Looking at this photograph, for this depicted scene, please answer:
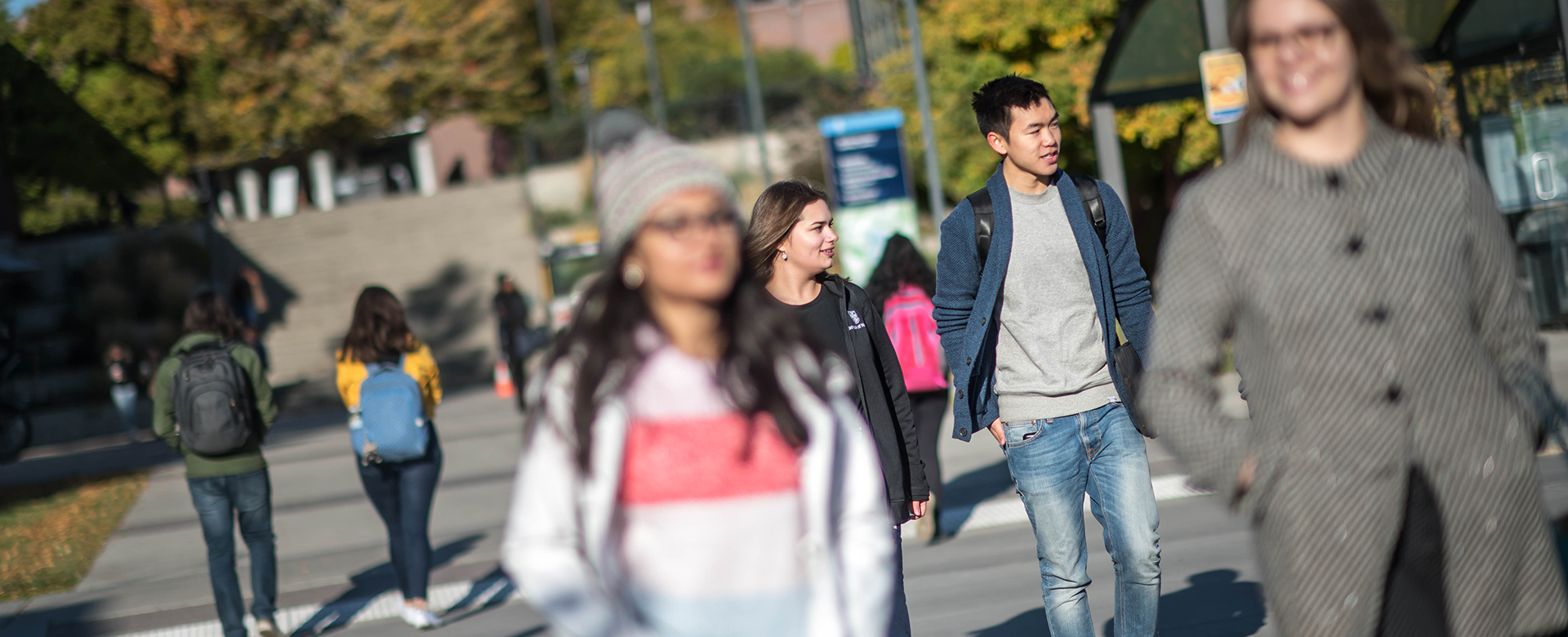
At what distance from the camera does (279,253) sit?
A: 31.0 m

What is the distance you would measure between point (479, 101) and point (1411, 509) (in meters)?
41.6

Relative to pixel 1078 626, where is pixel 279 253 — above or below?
above

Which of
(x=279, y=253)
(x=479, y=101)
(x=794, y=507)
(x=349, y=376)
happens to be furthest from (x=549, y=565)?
(x=479, y=101)

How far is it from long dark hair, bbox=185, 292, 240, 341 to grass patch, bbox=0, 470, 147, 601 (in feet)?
10.0

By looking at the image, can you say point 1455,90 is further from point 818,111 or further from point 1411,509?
point 818,111

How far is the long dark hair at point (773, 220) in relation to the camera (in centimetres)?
433

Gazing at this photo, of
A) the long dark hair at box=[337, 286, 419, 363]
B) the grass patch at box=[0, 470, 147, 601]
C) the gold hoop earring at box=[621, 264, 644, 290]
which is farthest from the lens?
the grass patch at box=[0, 470, 147, 601]

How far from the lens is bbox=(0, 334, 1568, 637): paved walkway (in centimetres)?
737

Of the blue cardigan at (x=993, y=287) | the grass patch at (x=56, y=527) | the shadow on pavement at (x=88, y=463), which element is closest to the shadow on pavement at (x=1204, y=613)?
the blue cardigan at (x=993, y=287)

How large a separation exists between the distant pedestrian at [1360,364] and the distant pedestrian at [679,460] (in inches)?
25.8

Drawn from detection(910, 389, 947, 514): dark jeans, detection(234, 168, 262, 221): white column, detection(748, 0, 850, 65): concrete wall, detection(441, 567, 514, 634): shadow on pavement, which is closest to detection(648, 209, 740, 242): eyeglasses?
detection(441, 567, 514, 634): shadow on pavement

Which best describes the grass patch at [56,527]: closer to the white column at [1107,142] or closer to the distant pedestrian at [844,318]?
the distant pedestrian at [844,318]

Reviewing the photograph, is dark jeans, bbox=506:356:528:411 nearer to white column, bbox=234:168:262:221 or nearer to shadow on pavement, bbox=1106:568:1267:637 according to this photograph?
shadow on pavement, bbox=1106:568:1267:637

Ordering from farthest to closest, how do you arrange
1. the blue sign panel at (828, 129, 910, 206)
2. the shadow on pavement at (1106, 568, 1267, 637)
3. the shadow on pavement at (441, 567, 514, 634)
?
the blue sign panel at (828, 129, 910, 206) < the shadow on pavement at (441, 567, 514, 634) < the shadow on pavement at (1106, 568, 1267, 637)
